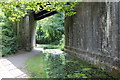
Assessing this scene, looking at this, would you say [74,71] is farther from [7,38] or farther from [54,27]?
[54,27]

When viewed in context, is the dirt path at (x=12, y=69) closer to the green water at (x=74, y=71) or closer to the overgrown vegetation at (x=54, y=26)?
the green water at (x=74, y=71)

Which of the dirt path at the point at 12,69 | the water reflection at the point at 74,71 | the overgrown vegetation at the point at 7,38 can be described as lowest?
the water reflection at the point at 74,71

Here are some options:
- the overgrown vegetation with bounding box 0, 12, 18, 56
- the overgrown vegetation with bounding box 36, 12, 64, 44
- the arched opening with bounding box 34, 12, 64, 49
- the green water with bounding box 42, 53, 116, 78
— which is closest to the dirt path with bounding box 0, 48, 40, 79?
the green water with bounding box 42, 53, 116, 78

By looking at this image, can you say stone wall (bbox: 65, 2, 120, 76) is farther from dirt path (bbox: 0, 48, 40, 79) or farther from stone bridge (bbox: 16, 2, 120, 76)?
dirt path (bbox: 0, 48, 40, 79)

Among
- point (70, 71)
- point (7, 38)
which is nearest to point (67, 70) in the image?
point (70, 71)

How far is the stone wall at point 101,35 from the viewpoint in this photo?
4520 mm

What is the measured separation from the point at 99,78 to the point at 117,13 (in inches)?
97.0

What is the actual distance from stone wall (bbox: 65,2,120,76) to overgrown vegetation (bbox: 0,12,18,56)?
5.48m

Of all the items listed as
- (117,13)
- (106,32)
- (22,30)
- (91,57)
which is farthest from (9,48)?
(117,13)

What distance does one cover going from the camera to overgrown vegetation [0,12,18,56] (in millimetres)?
9137

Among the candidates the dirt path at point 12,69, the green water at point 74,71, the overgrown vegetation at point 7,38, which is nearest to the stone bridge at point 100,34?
the green water at point 74,71

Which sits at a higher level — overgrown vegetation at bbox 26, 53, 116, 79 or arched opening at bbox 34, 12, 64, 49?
arched opening at bbox 34, 12, 64, 49

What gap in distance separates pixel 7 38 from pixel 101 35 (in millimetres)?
7368

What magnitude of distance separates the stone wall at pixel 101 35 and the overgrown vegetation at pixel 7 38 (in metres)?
5.48
